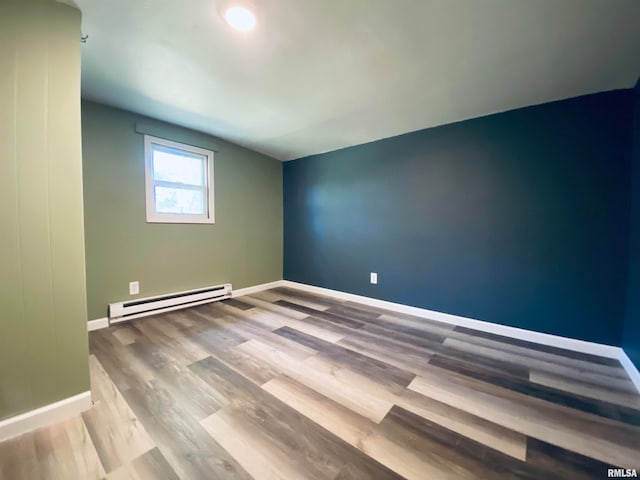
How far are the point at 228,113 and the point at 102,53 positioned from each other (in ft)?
3.22

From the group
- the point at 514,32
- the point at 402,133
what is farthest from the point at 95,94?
the point at 514,32

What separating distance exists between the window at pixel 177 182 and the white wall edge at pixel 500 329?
223 centimetres

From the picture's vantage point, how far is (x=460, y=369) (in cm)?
165

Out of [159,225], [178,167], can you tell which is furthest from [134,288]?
[178,167]

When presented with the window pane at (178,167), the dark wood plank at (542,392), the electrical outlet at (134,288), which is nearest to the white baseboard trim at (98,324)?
the electrical outlet at (134,288)

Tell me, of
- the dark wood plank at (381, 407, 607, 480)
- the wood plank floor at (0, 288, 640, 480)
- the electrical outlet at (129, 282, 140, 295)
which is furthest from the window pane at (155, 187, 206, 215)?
the dark wood plank at (381, 407, 607, 480)

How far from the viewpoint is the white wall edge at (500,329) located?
6.02ft

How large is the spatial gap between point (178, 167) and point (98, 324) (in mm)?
1829

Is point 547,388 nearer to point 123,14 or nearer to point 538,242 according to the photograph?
point 538,242

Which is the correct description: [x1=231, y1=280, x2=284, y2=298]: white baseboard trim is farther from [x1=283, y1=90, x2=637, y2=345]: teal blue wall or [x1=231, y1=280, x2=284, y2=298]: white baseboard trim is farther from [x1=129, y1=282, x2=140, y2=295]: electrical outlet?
[x1=283, y1=90, x2=637, y2=345]: teal blue wall

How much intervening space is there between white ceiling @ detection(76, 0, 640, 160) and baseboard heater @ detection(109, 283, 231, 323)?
1981 millimetres

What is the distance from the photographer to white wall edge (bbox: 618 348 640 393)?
4.82 feet

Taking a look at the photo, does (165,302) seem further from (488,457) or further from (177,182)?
(488,457)

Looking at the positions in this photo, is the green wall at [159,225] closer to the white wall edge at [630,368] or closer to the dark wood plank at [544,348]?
the dark wood plank at [544,348]
